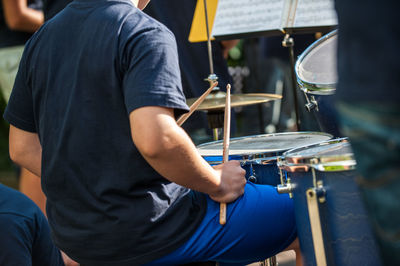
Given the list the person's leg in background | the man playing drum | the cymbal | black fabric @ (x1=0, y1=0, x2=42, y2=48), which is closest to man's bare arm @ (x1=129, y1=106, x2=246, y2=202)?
the man playing drum

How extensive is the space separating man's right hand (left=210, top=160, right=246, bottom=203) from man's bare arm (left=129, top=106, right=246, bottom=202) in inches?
0.6

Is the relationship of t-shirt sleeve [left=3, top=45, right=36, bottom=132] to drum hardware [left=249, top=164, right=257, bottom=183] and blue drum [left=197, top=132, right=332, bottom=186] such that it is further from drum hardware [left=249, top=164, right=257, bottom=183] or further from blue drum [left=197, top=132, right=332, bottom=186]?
drum hardware [left=249, top=164, right=257, bottom=183]

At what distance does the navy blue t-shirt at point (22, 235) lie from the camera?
158 centimetres

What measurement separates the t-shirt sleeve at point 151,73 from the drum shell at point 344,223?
1.27ft

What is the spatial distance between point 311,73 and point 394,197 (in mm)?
1332

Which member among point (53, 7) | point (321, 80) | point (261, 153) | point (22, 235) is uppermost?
point (53, 7)

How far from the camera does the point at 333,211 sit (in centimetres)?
126

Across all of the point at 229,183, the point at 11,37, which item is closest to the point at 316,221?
the point at 229,183

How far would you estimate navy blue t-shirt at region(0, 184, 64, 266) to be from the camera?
5.19 feet

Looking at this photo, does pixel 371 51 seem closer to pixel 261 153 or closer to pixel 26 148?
pixel 261 153

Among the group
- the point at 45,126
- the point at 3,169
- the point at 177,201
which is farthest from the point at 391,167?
the point at 3,169

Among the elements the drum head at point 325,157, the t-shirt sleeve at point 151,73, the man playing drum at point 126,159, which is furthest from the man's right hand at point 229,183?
the t-shirt sleeve at point 151,73

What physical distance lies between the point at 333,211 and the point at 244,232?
27 cm

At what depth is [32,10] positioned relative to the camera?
9.25 feet
